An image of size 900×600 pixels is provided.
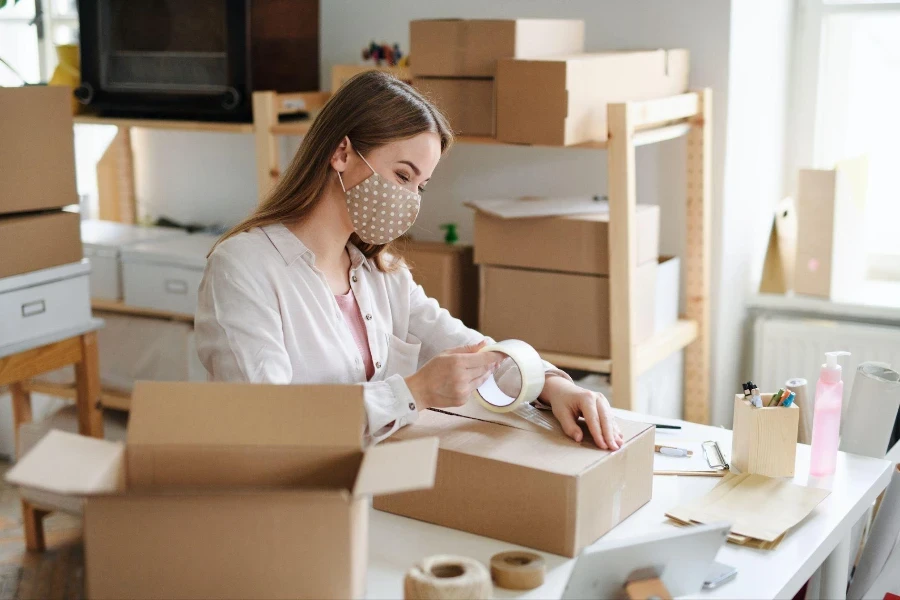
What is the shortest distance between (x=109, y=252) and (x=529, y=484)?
2.17 meters

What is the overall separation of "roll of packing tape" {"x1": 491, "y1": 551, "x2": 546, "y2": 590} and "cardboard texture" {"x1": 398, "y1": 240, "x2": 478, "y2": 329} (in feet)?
4.74

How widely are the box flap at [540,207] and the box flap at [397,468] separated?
4.64ft

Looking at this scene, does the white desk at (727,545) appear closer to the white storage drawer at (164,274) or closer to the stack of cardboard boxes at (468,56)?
the stack of cardboard boxes at (468,56)

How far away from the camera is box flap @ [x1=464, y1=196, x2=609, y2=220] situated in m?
2.37

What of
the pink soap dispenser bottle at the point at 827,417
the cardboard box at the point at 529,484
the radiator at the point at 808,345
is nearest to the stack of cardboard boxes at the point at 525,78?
the radiator at the point at 808,345

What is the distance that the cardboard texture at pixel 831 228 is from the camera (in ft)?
8.43

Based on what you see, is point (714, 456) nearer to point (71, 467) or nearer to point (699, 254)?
point (71, 467)

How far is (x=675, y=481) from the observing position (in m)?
1.49

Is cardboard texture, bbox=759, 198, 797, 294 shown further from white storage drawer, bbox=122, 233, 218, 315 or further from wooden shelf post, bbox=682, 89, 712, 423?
white storage drawer, bbox=122, 233, 218, 315

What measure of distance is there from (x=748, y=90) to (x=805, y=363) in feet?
2.44

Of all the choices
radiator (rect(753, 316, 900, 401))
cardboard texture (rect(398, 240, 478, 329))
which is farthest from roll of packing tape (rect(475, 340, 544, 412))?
radiator (rect(753, 316, 900, 401))

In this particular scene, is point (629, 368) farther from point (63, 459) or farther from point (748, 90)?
point (63, 459)

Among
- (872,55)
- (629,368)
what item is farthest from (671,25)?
(629,368)

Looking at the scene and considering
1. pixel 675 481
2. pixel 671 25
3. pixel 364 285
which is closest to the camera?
pixel 675 481
